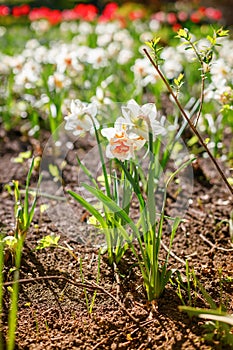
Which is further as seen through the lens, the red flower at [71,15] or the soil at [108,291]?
the red flower at [71,15]

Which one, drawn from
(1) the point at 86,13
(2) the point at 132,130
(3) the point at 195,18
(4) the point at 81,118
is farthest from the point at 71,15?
(2) the point at 132,130

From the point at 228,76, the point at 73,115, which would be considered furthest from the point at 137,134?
the point at 228,76

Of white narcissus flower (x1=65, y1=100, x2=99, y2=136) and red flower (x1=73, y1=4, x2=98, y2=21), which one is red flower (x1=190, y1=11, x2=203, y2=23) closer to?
red flower (x1=73, y1=4, x2=98, y2=21)

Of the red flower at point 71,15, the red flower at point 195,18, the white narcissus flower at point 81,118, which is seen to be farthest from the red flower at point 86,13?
the white narcissus flower at point 81,118

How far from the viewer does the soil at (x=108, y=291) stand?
164 cm

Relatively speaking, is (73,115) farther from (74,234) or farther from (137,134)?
(74,234)

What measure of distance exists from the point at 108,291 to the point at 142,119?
670 millimetres

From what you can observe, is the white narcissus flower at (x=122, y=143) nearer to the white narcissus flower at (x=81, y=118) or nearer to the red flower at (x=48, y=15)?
the white narcissus flower at (x=81, y=118)

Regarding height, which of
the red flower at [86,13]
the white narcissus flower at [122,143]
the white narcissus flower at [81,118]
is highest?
the red flower at [86,13]

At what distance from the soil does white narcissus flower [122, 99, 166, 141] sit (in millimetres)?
549

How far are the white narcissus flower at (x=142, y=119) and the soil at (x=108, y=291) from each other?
549 millimetres

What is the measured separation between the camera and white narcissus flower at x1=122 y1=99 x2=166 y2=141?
5.38 ft

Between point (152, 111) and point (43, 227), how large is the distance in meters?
0.99

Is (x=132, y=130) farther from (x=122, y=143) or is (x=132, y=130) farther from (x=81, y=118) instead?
(x=81, y=118)
